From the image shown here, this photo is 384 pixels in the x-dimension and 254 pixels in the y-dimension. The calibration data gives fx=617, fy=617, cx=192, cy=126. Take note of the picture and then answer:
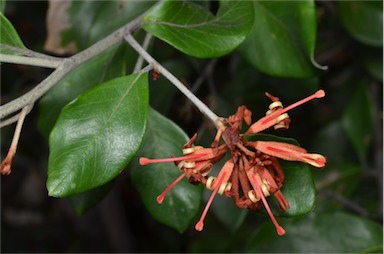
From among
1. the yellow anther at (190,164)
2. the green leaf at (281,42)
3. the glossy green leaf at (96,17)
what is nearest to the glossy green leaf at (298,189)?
the yellow anther at (190,164)

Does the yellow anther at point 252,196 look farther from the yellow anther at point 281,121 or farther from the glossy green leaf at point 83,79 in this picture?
the glossy green leaf at point 83,79

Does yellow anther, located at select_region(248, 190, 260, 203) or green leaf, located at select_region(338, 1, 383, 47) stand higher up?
yellow anther, located at select_region(248, 190, 260, 203)

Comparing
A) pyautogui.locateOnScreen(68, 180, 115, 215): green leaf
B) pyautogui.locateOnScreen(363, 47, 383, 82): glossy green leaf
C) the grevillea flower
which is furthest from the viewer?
pyautogui.locateOnScreen(363, 47, 383, 82): glossy green leaf

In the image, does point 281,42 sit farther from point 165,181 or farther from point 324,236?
point 324,236

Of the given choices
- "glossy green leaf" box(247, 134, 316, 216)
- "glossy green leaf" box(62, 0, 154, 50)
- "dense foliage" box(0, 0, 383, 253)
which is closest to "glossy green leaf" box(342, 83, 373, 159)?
"dense foliage" box(0, 0, 383, 253)

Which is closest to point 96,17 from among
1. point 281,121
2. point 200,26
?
point 200,26

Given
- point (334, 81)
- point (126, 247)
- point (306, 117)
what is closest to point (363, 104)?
point (334, 81)

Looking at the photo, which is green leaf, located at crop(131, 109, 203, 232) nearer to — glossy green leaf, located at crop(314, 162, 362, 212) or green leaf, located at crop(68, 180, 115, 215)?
green leaf, located at crop(68, 180, 115, 215)
